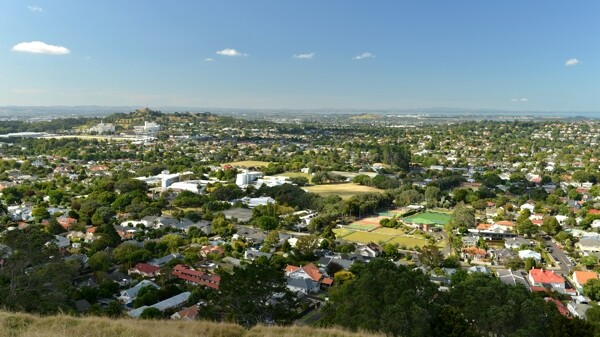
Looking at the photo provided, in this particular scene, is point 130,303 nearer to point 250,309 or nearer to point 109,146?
point 250,309

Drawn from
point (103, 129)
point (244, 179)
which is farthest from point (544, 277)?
point (103, 129)

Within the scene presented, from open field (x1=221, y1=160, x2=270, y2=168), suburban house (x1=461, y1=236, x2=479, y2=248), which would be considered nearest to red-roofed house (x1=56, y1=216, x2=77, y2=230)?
suburban house (x1=461, y1=236, x2=479, y2=248)

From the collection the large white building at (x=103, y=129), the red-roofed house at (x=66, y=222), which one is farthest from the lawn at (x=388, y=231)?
the large white building at (x=103, y=129)

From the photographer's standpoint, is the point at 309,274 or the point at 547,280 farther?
the point at 309,274

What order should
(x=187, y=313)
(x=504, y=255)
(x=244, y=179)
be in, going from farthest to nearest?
(x=244, y=179), (x=504, y=255), (x=187, y=313)

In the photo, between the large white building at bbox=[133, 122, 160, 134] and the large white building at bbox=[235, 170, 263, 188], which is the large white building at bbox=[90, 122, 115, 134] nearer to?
the large white building at bbox=[133, 122, 160, 134]

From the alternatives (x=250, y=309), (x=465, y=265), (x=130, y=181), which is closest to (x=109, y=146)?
(x=130, y=181)

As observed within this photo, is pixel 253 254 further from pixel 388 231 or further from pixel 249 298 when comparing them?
pixel 249 298
